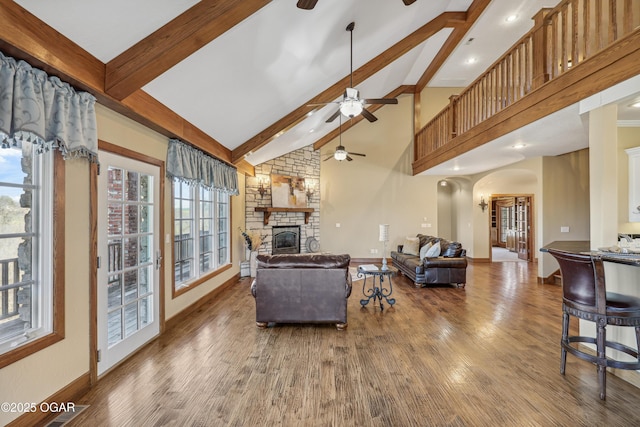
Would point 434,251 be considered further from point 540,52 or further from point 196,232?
point 196,232

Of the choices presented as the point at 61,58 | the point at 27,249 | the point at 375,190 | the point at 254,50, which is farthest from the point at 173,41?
the point at 375,190

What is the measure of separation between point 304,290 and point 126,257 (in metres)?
1.93

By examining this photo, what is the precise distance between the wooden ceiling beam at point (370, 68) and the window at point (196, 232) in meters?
1.39

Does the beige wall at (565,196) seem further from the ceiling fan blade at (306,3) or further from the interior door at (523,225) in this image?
the ceiling fan blade at (306,3)

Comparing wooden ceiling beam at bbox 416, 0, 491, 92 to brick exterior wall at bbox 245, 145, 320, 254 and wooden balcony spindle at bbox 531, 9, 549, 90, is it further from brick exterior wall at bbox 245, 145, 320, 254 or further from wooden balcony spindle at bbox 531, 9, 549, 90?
brick exterior wall at bbox 245, 145, 320, 254

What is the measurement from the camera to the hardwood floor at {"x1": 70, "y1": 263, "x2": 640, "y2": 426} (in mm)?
2002

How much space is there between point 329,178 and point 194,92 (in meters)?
5.50

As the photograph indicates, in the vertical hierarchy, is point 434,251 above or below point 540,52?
below

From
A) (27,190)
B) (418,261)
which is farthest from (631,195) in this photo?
Answer: (27,190)

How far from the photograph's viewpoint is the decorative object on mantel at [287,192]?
7.34 meters

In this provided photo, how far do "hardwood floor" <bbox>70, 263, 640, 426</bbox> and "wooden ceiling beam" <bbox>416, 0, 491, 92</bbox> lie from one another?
5067mm

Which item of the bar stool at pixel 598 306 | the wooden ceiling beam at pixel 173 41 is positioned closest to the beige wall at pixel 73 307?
the wooden ceiling beam at pixel 173 41

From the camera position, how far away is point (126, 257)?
2.91 metres

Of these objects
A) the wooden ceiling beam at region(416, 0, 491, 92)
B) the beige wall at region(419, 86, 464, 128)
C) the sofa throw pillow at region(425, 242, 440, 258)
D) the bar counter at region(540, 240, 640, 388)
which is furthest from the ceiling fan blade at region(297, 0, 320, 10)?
the beige wall at region(419, 86, 464, 128)
